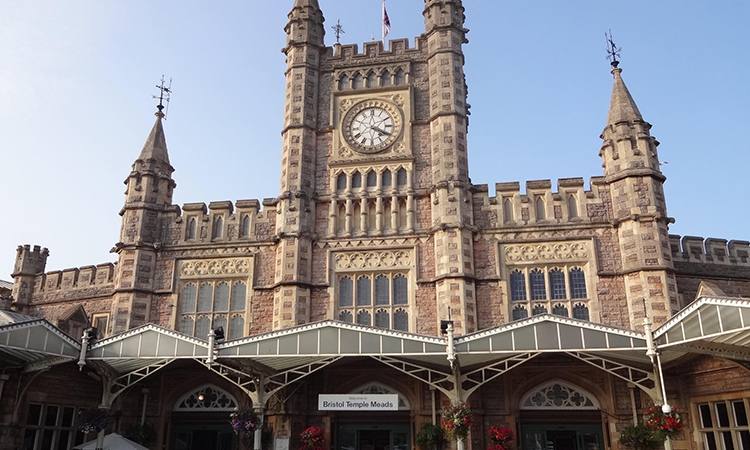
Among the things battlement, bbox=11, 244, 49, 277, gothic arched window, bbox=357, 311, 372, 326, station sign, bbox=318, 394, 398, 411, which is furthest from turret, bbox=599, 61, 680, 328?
battlement, bbox=11, 244, 49, 277

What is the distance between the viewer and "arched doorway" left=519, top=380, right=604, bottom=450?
766 inches

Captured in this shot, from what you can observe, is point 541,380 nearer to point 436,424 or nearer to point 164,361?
point 436,424

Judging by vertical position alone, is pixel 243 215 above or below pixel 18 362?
above

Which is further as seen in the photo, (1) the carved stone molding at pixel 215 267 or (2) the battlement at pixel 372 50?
(2) the battlement at pixel 372 50

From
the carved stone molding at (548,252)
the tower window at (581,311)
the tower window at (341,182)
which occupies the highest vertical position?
the tower window at (341,182)

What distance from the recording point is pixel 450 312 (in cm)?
2045

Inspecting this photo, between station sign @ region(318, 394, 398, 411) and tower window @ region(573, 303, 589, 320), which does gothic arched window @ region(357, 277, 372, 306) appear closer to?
station sign @ region(318, 394, 398, 411)

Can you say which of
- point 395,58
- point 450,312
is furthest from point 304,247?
point 395,58

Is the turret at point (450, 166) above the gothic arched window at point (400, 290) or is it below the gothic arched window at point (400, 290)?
above

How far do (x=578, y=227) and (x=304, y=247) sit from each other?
9.49m

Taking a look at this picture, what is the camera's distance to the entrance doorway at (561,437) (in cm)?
1941

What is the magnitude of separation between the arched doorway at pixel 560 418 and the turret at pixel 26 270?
20.3 m

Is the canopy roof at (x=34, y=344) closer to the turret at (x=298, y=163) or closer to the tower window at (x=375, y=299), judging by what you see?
the turret at (x=298, y=163)

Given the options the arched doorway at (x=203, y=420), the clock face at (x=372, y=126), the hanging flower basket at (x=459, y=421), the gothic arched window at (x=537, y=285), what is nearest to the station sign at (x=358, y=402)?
the hanging flower basket at (x=459, y=421)
